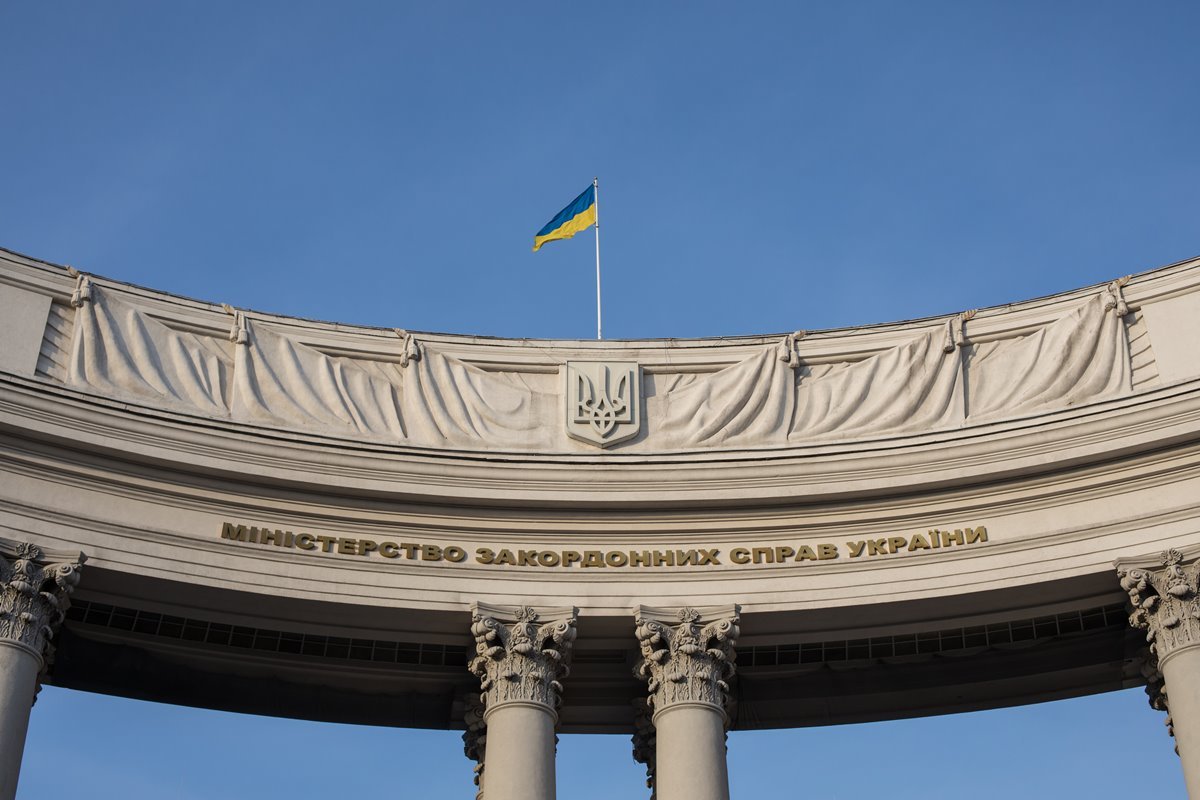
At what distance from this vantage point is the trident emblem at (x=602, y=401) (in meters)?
38.8

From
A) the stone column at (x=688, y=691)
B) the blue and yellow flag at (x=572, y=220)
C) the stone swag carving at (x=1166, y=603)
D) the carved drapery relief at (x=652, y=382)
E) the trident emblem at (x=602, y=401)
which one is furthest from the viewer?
the blue and yellow flag at (x=572, y=220)

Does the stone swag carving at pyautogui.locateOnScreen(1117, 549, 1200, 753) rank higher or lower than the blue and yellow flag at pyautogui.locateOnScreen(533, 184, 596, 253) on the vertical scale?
lower

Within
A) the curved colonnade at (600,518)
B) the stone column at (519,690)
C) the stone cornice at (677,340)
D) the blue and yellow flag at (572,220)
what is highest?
the blue and yellow flag at (572,220)

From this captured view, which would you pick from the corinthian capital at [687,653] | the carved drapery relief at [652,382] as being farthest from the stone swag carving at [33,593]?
the corinthian capital at [687,653]

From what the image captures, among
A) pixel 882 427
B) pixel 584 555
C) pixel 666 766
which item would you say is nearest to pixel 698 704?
pixel 666 766

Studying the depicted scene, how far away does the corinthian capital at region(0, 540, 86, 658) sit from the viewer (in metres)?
33.2

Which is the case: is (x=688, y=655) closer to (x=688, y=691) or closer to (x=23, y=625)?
(x=688, y=691)

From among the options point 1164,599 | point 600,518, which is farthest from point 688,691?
point 1164,599

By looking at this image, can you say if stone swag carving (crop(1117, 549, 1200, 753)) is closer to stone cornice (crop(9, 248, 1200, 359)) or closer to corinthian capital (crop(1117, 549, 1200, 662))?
corinthian capital (crop(1117, 549, 1200, 662))

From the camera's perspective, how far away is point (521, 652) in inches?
1391

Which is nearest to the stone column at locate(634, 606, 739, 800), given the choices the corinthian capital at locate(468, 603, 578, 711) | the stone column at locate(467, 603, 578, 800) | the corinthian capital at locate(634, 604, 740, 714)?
the corinthian capital at locate(634, 604, 740, 714)

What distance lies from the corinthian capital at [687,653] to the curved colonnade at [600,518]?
3.1 inches

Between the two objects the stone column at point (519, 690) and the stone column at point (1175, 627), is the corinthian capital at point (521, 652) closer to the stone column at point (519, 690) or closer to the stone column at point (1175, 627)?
the stone column at point (519, 690)

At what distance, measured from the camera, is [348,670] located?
38219 mm
